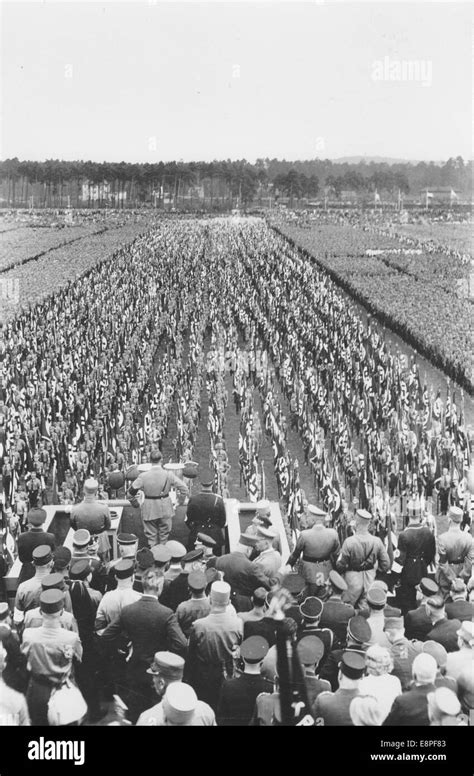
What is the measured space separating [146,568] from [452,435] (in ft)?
32.1

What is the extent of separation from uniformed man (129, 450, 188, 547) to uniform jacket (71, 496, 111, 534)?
573mm

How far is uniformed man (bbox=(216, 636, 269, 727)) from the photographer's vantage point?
14.2 ft

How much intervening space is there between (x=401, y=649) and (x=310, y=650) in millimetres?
716

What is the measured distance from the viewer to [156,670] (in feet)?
14.3


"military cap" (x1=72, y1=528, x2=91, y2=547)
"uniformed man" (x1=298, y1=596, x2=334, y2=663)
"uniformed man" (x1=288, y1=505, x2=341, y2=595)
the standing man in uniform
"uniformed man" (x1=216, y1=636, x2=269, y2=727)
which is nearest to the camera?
"uniformed man" (x1=216, y1=636, x2=269, y2=727)

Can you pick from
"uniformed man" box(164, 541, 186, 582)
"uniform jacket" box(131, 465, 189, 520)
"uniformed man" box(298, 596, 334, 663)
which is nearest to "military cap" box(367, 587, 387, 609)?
"uniformed man" box(298, 596, 334, 663)

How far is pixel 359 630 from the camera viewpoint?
15.5 feet

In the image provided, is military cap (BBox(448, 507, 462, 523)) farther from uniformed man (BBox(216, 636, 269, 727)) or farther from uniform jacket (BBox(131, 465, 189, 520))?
uniformed man (BBox(216, 636, 269, 727))

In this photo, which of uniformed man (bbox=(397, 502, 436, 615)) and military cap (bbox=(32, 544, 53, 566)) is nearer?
military cap (bbox=(32, 544, 53, 566))

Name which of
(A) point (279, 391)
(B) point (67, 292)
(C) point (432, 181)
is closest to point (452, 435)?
(A) point (279, 391)

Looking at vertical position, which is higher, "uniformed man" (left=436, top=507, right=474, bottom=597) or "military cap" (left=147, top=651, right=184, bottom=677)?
"military cap" (left=147, top=651, right=184, bottom=677)

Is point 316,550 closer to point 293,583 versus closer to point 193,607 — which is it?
point 293,583

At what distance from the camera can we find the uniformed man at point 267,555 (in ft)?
18.6

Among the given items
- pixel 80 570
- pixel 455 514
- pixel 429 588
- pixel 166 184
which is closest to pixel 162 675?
pixel 80 570
